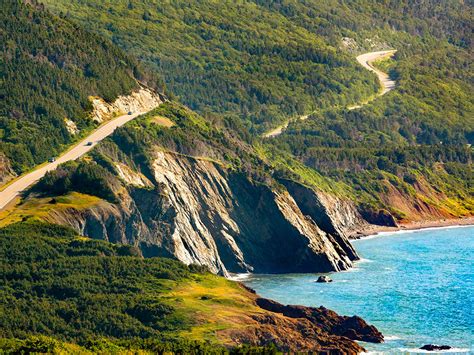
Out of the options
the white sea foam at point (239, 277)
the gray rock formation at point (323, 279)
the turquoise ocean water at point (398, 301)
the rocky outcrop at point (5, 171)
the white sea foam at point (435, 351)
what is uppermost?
the rocky outcrop at point (5, 171)

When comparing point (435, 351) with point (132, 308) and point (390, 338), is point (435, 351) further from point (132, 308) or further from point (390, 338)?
point (132, 308)

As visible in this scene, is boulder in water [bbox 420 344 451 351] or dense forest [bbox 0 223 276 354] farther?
boulder in water [bbox 420 344 451 351]

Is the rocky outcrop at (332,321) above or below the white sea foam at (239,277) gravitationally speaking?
below

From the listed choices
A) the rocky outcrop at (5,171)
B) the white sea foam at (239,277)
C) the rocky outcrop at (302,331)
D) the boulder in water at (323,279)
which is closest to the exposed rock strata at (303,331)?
the rocky outcrop at (302,331)

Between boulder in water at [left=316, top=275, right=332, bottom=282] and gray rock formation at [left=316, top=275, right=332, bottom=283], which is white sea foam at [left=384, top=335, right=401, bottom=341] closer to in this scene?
gray rock formation at [left=316, top=275, right=332, bottom=283]

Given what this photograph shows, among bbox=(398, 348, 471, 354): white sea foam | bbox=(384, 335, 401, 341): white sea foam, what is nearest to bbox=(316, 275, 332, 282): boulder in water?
bbox=(384, 335, 401, 341): white sea foam

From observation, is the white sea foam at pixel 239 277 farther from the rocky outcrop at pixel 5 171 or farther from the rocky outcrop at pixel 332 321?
the rocky outcrop at pixel 5 171

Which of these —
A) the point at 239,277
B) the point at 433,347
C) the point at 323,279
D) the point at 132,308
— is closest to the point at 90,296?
the point at 132,308

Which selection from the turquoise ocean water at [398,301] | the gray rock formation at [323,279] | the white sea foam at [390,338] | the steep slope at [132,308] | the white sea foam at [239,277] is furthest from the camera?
the white sea foam at [239,277]

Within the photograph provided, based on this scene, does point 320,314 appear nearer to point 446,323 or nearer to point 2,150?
point 446,323
